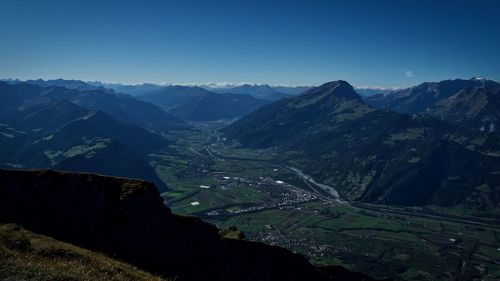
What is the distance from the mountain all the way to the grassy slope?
978cm

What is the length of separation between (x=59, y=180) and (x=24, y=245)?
22.6m

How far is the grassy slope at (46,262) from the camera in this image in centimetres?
4266

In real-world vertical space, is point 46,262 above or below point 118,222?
above

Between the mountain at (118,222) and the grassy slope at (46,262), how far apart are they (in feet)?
32.1

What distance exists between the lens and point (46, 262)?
47312 mm

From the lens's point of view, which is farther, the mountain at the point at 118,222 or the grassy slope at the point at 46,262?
the mountain at the point at 118,222

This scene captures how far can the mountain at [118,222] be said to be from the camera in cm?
6581

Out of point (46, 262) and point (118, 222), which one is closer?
point (46, 262)

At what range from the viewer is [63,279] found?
140 ft

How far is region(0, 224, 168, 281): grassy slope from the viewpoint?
42.7 meters

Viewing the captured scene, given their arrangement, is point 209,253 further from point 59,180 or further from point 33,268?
point 33,268

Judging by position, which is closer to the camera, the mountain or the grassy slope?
the grassy slope

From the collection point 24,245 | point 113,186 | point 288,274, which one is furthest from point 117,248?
point 288,274

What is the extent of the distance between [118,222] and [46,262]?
22152 millimetres
